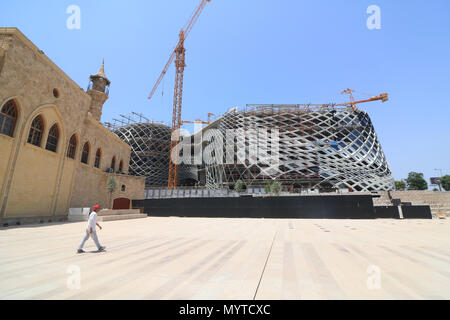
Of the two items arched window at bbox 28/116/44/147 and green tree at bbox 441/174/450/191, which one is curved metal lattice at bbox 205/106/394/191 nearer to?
arched window at bbox 28/116/44/147

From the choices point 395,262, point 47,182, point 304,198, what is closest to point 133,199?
point 47,182

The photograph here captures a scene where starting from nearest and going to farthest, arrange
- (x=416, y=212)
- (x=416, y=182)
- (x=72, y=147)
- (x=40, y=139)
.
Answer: (x=40, y=139)
(x=72, y=147)
(x=416, y=212)
(x=416, y=182)

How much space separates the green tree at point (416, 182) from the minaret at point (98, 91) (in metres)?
93.6

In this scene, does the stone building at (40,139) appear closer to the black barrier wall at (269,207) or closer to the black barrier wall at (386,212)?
the black barrier wall at (269,207)

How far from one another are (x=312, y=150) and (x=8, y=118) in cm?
4466

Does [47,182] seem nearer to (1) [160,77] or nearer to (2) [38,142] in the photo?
(2) [38,142]

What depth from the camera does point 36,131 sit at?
1383cm

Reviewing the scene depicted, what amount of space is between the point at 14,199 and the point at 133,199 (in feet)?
43.1

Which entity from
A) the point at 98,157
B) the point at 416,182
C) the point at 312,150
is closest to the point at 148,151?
the point at 98,157

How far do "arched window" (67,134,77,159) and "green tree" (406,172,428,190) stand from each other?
307ft

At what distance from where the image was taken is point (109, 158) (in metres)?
24.0

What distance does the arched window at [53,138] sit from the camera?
1492cm

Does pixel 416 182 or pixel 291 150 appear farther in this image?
pixel 416 182

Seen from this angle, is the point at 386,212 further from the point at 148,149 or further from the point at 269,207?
the point at 148,149
